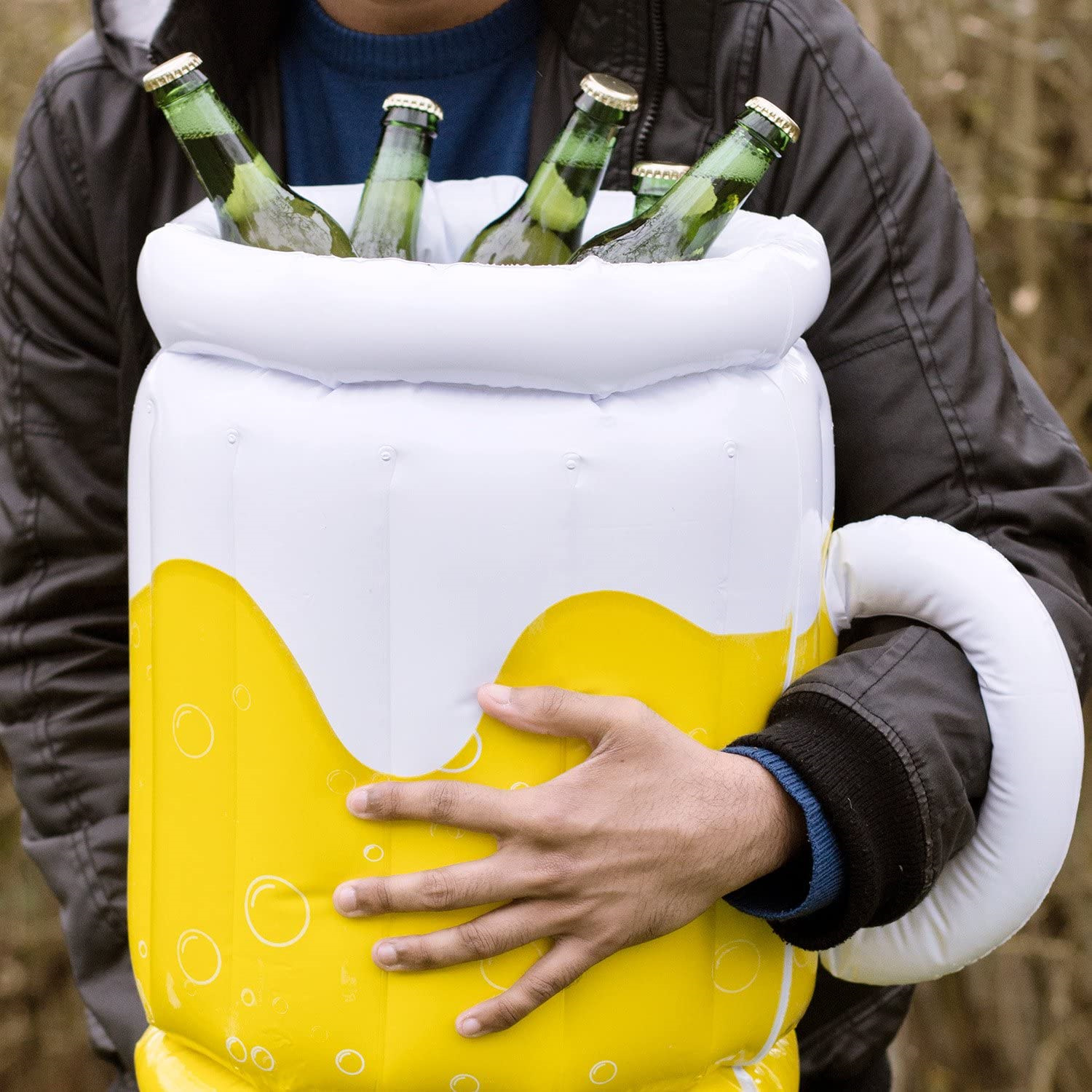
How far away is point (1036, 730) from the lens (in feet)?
2.88

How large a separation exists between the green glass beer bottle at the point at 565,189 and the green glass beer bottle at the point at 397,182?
62mm

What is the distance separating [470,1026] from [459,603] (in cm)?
26

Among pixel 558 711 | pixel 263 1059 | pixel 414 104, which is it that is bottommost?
pixel 263 1059

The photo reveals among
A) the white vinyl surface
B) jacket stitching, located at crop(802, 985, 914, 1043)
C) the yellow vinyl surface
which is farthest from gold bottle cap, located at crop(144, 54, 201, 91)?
jacket stitching, located at crop(802, 985, 914, 1043)

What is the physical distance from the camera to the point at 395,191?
0.89 meters

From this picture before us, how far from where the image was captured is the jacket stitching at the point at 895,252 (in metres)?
0.99

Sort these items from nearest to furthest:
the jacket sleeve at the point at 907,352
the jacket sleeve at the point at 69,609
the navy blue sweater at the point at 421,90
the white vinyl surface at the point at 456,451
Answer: the white vinyl surface at the point at 456,451
the jacket sleeve at the point at 907,352
the navy blue sweater at the point at 421,90
the jacket sleeve at the point at 69,609

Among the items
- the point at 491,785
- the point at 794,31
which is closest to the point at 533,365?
the point at 491,785

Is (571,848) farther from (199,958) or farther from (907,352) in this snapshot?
(907,352)

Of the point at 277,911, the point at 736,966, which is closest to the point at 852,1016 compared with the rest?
the point at 736,966

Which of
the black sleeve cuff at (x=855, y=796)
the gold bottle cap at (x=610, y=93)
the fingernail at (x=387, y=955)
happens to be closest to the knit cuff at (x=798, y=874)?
the black sleeve cuff at (x=855, y=796)

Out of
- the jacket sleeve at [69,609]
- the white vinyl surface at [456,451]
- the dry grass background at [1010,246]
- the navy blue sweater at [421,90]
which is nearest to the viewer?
the white vinyl surface at [456,451]

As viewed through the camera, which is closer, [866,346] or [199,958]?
[199,958]

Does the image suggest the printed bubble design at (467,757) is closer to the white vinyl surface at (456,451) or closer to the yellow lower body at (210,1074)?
the white vinyl surface at (456,451)
